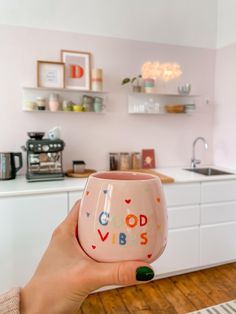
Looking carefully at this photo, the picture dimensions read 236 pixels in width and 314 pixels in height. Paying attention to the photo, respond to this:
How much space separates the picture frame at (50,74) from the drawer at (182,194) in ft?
4.25

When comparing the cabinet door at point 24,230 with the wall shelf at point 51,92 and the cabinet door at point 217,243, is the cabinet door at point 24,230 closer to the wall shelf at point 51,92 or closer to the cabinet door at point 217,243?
the wall shelf at point 51,92

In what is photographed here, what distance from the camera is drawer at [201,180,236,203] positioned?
229cm

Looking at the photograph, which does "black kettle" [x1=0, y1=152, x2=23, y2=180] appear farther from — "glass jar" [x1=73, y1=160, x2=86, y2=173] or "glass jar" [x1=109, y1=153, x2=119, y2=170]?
"glass jar" [x1=109, y1=153, x2=119, y2=170]

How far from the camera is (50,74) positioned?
7.58 feet

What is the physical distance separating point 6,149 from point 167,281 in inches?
70.4

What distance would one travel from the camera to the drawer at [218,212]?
7.58 ft

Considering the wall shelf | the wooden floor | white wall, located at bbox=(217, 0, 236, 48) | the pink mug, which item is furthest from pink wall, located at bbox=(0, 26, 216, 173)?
the pink mug

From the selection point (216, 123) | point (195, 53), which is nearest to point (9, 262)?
point (216, 123)

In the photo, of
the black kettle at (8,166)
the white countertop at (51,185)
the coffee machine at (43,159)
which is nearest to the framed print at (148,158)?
the white countertop at (51,185)

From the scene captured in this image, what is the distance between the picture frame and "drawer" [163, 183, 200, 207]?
130cm

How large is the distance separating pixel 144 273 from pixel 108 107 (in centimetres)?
222

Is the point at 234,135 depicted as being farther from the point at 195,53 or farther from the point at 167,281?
the point at 167,281

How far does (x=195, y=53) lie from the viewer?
2840 millimetres

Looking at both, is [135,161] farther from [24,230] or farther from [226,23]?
[226,23]
